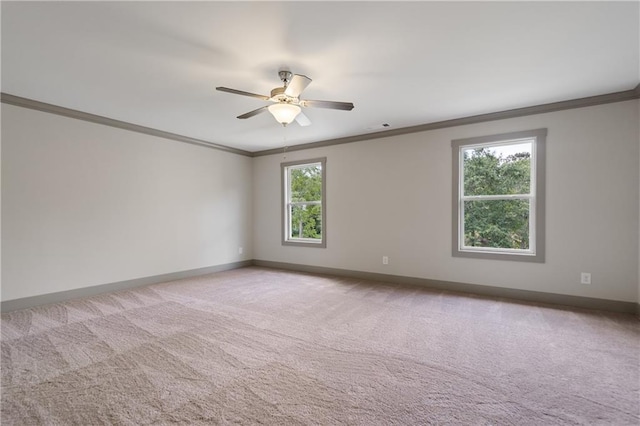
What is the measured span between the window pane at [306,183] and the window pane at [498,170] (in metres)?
2.65

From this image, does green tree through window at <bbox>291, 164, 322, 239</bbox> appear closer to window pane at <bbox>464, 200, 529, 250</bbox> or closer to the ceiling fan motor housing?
window pane at <bbox>464, 200, 529, 250</bbox>

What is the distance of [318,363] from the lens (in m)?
2.33

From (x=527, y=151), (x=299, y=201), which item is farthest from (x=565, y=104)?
(x=299, y=201)

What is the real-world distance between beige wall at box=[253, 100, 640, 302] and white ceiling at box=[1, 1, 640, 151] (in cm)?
58

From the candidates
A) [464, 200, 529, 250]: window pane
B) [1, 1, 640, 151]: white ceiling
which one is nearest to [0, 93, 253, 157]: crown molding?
[1, 1, 640, 151]: white ceiling

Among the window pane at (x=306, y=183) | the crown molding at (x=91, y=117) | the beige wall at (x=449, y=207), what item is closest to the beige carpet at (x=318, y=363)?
the beige wall at (x=449, y=207)

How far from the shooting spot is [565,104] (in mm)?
Result: 3719

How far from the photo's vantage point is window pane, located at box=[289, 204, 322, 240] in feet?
19.5

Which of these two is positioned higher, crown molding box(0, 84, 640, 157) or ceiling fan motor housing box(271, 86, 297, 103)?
crown molding box(0, 84, 640, 157)

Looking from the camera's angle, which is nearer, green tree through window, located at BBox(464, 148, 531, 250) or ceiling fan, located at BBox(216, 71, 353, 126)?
ceiling fan, located at BBox(216, 71, 353, 126)

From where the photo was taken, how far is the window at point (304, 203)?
587 cm

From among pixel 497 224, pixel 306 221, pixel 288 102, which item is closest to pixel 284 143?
pixel 306 221

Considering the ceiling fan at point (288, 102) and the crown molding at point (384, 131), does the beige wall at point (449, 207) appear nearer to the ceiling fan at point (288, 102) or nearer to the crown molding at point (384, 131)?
the crown molding at point (384, 131)

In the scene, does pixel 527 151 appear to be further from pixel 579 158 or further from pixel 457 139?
pixel 457 139
